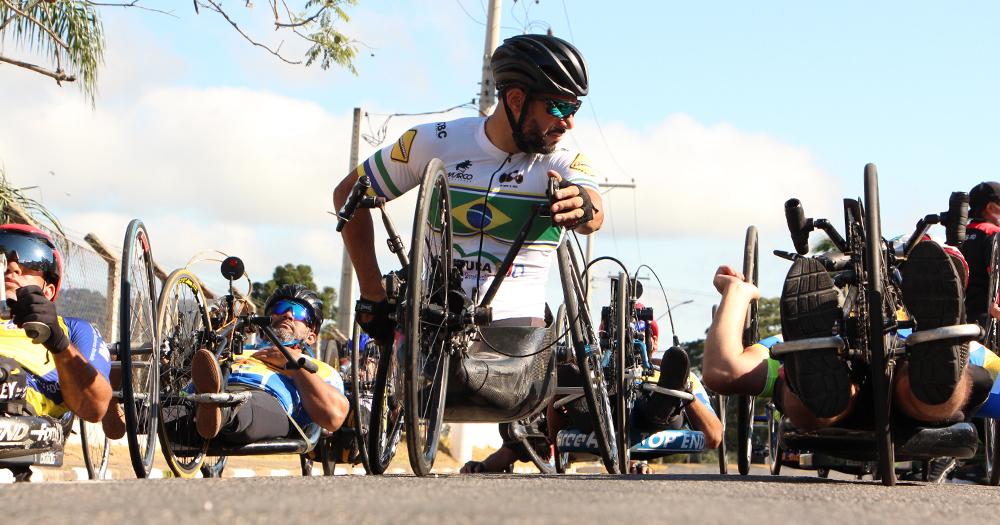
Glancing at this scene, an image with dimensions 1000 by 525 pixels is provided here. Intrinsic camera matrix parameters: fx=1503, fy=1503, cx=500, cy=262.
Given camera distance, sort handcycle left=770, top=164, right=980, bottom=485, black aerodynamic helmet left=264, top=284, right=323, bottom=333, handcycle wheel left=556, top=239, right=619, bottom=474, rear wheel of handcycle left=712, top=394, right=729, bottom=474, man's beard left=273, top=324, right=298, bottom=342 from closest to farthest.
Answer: handcycle left=770, top=164, right=980, bottom=485, handcycle wheel left=556, top=239, right=619, bottom=474, man's beard left=273, top=324, right=298, bottom=342, black aerodynamic helmet left=264, top=284, right=323, bottom=333, rear wheel of handcycle left=712, top=394, right=729, bottom=474

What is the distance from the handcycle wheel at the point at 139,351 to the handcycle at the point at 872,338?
299 centimetres

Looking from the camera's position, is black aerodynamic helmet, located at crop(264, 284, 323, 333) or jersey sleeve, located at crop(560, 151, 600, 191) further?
black aerodynamic helmet, located at crop(264, 284, 323, 333)

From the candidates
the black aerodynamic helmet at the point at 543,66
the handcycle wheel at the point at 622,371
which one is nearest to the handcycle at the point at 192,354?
the handcycle wheel at the point at 622,371

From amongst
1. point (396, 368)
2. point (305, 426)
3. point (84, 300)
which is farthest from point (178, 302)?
point (84, 300)

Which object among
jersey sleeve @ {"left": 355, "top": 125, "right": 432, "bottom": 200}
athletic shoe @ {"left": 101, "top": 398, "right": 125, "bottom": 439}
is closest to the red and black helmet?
athletic shoe @ {"left": 101, "top": 398, "right": 125, "bottom": 439}

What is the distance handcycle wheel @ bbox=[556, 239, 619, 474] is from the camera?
7617mm

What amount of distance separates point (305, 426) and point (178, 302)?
1.24 m

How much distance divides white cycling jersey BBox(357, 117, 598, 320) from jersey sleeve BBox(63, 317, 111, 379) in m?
1.48

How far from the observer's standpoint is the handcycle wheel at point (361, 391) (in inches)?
350

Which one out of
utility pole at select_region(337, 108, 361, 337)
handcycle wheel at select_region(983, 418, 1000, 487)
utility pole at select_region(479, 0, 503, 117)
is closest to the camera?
handcycle wheel at select_region(983, 418, 1000, 487)

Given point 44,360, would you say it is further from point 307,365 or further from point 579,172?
point 579,172

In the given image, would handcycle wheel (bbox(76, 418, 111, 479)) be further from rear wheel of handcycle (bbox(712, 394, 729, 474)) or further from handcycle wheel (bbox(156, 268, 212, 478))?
rear wheel of handcycle (bbox(712, 394, 729, 474))

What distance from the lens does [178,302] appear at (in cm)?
796

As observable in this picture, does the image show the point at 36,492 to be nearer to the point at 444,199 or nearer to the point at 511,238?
the point at 444,199
